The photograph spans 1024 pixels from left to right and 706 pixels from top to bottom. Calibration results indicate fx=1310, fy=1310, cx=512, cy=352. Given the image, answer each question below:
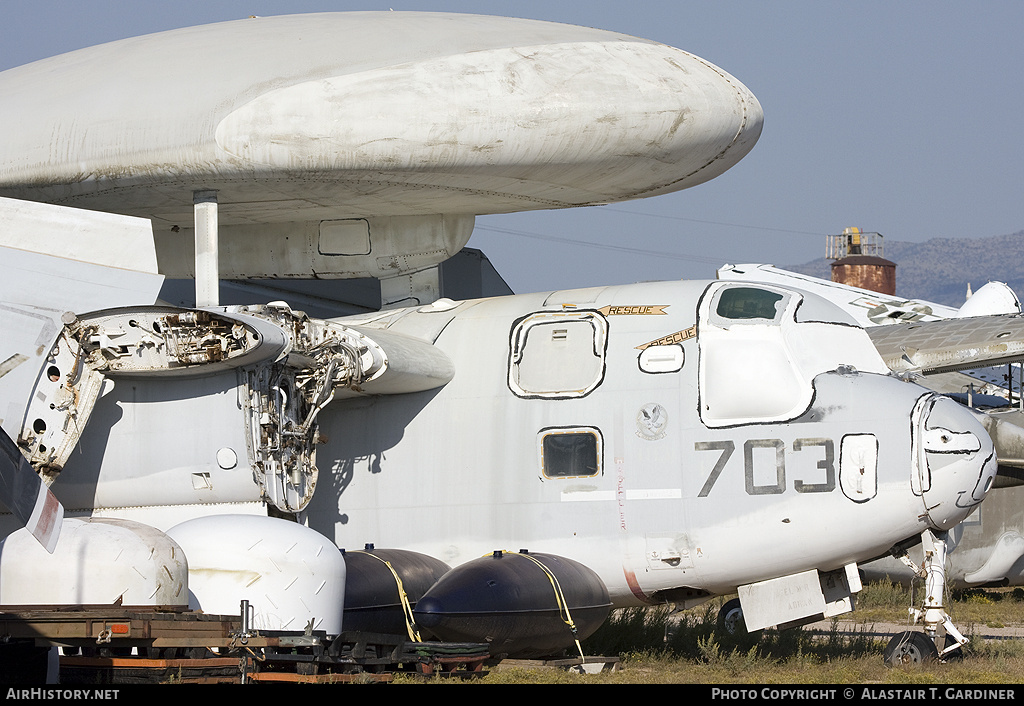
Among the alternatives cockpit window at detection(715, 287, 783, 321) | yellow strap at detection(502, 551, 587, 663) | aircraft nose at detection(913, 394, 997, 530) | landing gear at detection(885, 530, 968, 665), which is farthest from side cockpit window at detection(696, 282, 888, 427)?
yellow strap at detection(502, 551, 587, 663)

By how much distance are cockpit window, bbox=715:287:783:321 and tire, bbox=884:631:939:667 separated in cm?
303

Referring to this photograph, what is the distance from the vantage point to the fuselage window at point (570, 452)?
11.7 meters

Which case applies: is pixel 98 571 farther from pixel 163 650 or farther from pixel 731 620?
pixel 731 620

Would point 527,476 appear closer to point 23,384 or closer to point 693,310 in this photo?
point 693,310

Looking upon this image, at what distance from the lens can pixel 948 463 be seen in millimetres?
10773

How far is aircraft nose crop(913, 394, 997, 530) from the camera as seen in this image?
10781 mm

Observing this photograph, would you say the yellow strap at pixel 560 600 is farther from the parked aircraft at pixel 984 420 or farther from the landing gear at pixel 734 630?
the parked aircraft at pixel 984 420

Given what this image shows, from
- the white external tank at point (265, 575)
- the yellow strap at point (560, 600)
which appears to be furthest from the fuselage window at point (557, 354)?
the white external tank at point (265, 575)

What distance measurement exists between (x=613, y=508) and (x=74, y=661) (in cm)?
466

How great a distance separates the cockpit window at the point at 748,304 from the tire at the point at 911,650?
303 centimetres

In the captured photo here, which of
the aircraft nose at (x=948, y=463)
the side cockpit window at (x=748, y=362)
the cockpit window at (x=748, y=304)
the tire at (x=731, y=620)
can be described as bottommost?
the tire at (x=731, y=620)

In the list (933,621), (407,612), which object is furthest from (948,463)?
(407,612)

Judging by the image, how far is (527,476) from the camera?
468 inches

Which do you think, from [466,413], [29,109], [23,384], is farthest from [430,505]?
[29,109]
